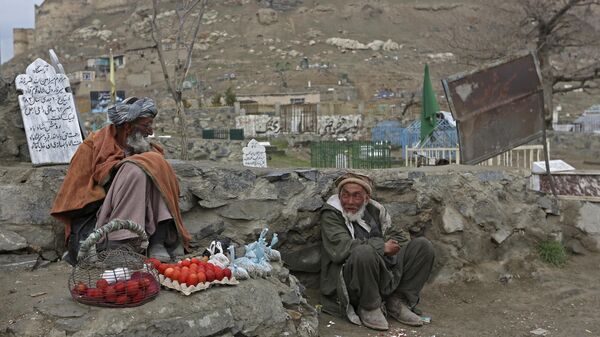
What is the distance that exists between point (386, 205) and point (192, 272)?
8.36 ft

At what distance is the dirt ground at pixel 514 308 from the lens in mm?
4574

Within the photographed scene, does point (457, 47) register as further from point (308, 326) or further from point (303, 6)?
point (303, 6)

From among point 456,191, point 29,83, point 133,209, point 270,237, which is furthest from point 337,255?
point 29,83

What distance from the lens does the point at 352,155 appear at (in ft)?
46.9

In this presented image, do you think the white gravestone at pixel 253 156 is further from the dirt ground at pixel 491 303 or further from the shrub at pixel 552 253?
the dirt ground at pixel 491 303

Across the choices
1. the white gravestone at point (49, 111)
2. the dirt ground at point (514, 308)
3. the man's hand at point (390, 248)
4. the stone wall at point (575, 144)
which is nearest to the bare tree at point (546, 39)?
the stone wall at point (575, 144)

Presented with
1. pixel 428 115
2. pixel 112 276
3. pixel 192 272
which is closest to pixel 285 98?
pixel 428 115

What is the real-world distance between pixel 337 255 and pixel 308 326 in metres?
0.71

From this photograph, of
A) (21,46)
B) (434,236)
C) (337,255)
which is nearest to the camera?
(337,255)

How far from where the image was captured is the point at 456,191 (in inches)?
236

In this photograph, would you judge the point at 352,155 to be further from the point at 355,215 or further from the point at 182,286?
the point at 182,286

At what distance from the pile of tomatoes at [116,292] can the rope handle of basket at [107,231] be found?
18 centimetres

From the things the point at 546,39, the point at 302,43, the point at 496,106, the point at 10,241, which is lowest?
the point at 10,241

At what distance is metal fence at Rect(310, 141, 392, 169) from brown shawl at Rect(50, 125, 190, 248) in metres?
9.10
